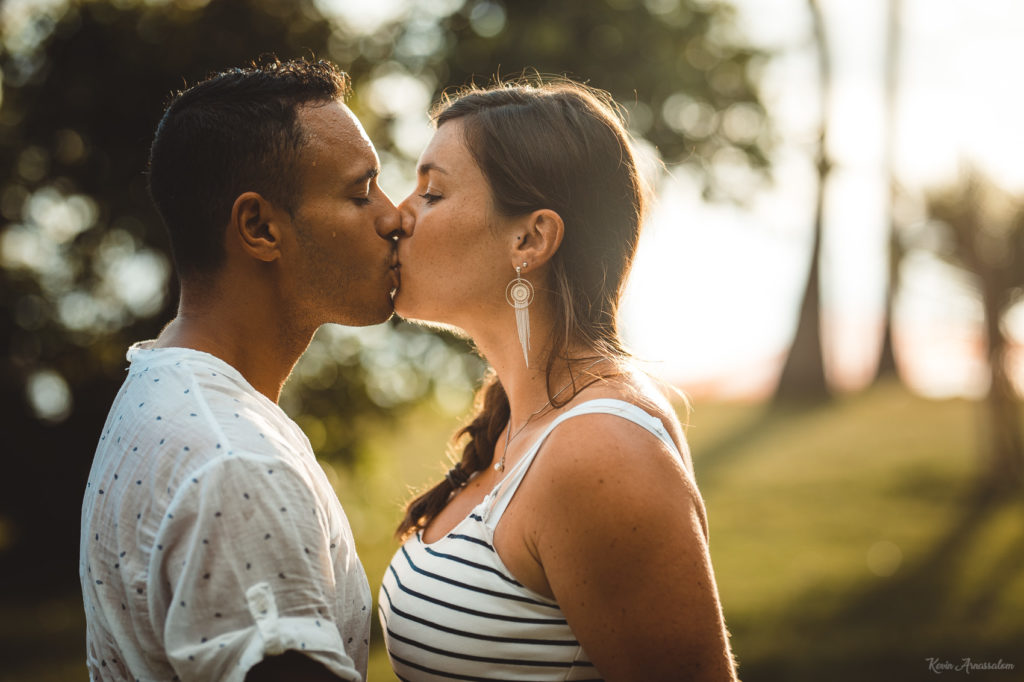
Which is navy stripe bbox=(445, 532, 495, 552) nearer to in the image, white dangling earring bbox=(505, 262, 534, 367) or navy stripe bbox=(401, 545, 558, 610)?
navy stripe bbox=(401, 545, 558, 610)

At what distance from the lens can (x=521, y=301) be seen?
9.22 ft

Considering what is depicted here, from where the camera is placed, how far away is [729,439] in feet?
49.9

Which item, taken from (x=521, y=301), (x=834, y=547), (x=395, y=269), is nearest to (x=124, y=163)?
(x=395, y=269)

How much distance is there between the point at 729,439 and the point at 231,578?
14.2 metres

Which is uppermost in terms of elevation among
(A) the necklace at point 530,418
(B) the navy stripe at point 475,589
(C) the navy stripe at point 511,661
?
(A) the necklace at point 530,418

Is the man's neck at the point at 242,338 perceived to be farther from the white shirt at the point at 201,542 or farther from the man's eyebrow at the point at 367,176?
the man's eyebrow at the point at 367,176

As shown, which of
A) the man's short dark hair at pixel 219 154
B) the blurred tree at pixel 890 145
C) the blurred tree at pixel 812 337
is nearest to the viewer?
the man's short dark hair at pixel 219 154

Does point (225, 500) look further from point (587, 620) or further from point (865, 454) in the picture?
point (865, 454)

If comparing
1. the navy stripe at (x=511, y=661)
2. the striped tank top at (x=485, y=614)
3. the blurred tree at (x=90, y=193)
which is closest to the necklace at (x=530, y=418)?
the striped tank top at (x=485, y=614)

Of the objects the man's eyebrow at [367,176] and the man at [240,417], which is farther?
the man's eyebrow at [367,176]

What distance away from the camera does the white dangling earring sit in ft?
9.18

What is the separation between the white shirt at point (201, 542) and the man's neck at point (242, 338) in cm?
19

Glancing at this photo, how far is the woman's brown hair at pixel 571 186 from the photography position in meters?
2.72

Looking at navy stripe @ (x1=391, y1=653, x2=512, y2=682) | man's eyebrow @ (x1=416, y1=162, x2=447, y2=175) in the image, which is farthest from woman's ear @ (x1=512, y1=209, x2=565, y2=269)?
navy stripe @ (x1=391, y1=653, x2=512, y2=682)
